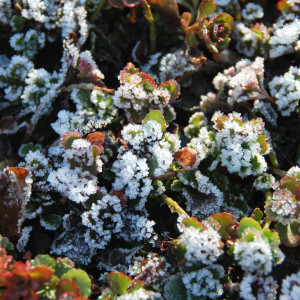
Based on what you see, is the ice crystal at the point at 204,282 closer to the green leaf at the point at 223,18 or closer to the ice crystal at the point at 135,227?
the ice crystal at the point at 135,227

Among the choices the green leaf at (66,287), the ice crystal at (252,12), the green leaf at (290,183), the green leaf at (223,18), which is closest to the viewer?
the green leaf at (66,287)

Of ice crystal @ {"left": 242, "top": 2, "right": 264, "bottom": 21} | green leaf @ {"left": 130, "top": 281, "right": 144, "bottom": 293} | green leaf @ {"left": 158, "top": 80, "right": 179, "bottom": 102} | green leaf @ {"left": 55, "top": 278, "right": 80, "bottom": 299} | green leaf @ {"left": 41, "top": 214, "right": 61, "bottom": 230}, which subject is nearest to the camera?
green leaf @ {"left": 55, "top": 278, "right": 80, "bottom": 299}

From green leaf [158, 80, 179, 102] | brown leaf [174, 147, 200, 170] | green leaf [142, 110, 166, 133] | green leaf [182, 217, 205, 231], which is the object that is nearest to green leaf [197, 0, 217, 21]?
green leaf [158, 80, 179, 102]

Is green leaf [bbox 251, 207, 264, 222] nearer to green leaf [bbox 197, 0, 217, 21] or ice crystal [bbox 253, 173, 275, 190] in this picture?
ice crystal [bbox 253, 173, 275, 190]

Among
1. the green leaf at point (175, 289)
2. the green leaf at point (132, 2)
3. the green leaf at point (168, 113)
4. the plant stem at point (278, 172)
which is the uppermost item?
the green leaf at point (132, 2)

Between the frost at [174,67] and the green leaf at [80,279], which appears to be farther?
the frost at [174,67]

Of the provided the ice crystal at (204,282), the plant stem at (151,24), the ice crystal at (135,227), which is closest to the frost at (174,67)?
the plant stem at (151,24)
